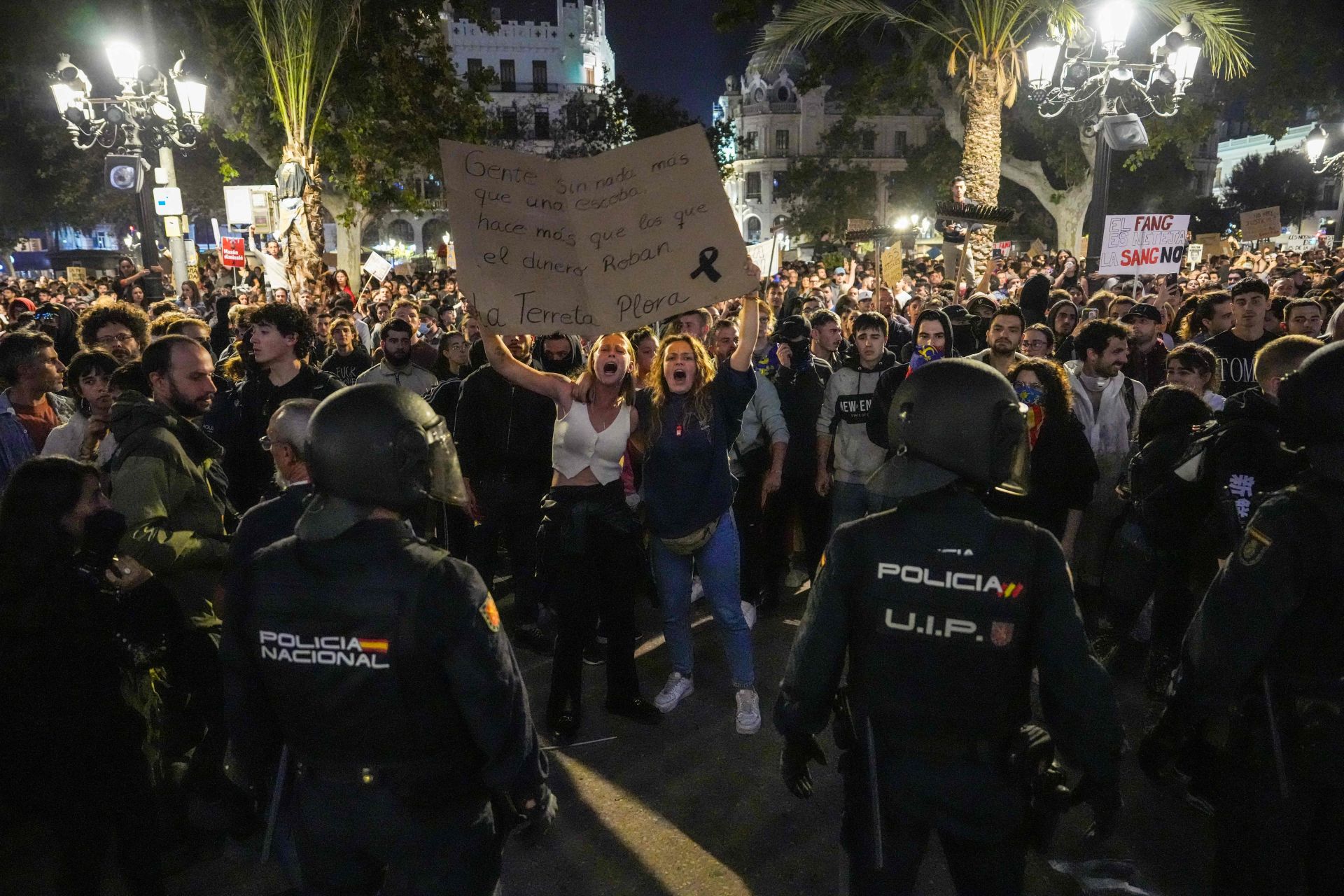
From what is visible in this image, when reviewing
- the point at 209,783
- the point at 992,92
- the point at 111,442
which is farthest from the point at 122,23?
the point at 209,783

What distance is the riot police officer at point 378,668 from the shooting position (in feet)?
6.30

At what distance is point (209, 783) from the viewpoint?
2447mm

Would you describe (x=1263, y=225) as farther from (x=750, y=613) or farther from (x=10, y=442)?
(x=10, y=442)

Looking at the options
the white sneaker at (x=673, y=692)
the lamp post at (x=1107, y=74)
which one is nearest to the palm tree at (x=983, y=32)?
the lamp post at (x=1107, y=74)

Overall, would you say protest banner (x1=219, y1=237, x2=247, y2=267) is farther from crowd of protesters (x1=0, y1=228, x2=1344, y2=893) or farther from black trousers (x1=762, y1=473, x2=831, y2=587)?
black trousers (x1=762, y1=473, x2=831, y2=587)

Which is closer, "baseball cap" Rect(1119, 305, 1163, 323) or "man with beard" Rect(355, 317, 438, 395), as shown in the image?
"man with beard" Rect(355, 317, 438, 395)

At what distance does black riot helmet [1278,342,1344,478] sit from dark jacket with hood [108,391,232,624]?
11.4ft

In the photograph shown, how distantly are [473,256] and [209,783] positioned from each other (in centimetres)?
228

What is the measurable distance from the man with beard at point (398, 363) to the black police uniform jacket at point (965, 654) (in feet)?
16.0

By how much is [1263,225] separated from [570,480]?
1372cm

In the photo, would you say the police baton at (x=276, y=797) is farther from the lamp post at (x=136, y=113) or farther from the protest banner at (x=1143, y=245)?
the lamp post at (x=136, y=113)

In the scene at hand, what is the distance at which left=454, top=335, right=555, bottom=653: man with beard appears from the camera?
5.16 m

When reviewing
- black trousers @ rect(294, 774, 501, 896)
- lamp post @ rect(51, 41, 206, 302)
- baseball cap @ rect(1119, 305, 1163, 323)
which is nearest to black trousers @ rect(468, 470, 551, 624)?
black trousers @ rect(294, 774, 501, 896)

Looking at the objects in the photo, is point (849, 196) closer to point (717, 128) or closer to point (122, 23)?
point (717, 128)
